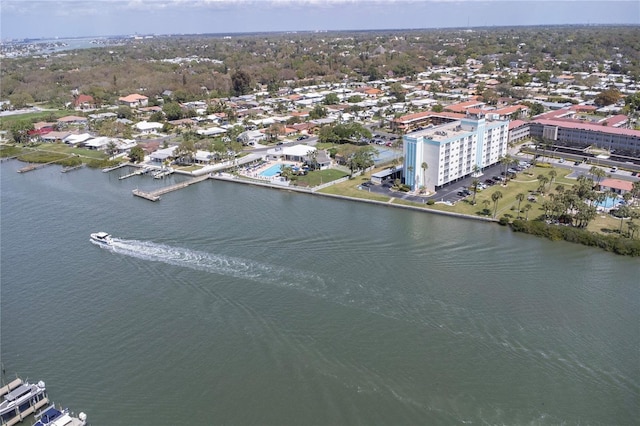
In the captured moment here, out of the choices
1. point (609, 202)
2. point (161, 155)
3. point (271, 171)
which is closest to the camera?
point (609, 202)

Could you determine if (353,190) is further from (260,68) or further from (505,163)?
(260,68)

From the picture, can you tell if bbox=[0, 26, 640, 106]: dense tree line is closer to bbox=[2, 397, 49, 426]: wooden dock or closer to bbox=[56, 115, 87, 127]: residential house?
bbox=[56, 115, 87, 127]: residential house

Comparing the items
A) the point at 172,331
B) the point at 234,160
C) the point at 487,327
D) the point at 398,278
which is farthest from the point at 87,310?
the point at 234,160

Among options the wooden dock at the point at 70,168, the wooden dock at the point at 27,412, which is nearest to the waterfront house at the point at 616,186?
the wooden dock at the point at 27,412

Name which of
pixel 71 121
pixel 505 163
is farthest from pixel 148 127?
pixel 505 163

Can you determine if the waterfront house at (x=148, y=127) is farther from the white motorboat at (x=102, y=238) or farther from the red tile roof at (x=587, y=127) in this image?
the red tile roof at (x=587, y=127)
